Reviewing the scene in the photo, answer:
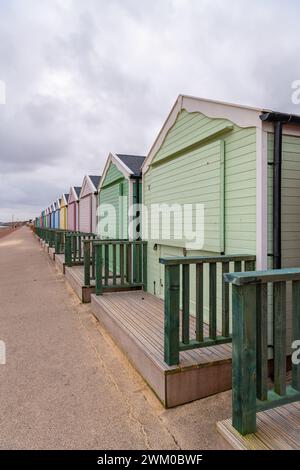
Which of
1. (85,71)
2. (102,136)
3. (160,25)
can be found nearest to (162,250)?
(160,25)

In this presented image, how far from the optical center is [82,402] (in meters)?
2.71

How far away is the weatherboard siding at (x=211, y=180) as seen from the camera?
3.32 m

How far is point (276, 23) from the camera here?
17.0ft

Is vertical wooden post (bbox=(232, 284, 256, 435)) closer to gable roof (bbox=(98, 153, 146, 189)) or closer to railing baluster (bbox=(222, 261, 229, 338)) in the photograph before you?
railing baluster (bbox=(222, 261, 229, 338))

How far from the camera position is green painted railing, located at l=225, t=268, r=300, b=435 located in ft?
6.08

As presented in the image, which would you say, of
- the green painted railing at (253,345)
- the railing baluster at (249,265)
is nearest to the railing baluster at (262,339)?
the green painted railing at (253,345)

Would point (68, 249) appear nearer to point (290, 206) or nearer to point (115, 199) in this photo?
point (115, 199)

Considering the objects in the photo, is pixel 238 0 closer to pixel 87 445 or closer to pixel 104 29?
pixel 104 29

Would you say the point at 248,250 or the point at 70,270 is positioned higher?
the point at 248,250

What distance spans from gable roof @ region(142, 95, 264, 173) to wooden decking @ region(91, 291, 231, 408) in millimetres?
2495

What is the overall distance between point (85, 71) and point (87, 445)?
9.80 meters

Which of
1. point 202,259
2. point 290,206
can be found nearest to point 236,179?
point 290,206

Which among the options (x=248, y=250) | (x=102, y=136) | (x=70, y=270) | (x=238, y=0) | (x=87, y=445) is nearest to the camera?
(x=87, y=445)

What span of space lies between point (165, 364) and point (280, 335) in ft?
3.81
